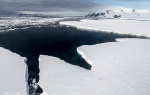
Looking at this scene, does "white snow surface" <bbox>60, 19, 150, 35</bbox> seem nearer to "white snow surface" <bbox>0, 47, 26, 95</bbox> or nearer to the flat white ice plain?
the flat white ice plain

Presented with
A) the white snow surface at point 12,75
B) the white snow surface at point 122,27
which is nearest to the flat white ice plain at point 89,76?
the white snow surface at point 12,75

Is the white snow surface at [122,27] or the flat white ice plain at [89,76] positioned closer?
the flat white ice plain at [89,76]

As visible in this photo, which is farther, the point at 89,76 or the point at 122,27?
the point at 122,27

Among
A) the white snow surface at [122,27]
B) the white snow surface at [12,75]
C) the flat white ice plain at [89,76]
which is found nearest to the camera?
the white snow surface at [12,75]

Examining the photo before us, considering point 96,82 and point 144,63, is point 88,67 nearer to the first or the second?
point 96,82

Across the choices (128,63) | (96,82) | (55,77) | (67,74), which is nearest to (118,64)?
(128,63)

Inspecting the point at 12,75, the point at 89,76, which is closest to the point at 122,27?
the point at 89,76

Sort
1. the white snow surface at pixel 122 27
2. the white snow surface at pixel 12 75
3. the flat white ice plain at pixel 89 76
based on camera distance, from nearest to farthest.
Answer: the white snow surface at pixel 12 75 < the flat white ice plain at pixel 89 76 < the white snow surface at pixel 122 27

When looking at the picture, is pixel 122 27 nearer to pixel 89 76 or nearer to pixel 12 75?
pixel 89 76

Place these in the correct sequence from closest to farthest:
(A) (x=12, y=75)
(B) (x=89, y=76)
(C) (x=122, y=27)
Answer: (A) (x=12, y=75) < (B) (x=89, y=76) < (C) (x=122, y=27)

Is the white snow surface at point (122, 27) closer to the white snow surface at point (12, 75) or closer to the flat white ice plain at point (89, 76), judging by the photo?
the flat white ice plain at point (89, 76)

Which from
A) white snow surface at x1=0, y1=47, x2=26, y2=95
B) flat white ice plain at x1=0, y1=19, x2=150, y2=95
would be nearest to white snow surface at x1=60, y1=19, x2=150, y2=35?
flat white ice plain at x1=0, y1=19, x2=150, y2=95
